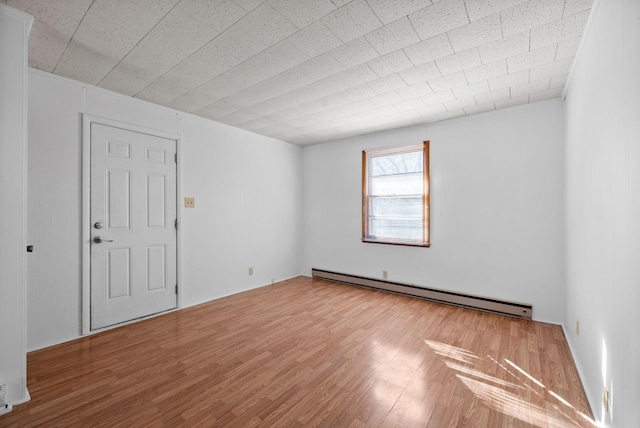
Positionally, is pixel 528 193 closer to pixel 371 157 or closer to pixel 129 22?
pixel 371 157

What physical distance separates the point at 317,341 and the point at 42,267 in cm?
275

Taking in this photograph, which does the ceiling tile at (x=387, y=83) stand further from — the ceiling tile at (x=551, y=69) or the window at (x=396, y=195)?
the window at (x=396, y=195)

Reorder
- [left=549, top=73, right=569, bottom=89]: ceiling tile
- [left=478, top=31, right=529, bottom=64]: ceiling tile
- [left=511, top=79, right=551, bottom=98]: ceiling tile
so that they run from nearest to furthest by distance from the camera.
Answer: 1. [left=478, top=31, right=529, bottom=64]: ceiling tile
2. [left=549, top=73, right=569, bottom=89]: ceiling tile
3. [left=511, top=79, right=551, bottom=98]: ceiling tile

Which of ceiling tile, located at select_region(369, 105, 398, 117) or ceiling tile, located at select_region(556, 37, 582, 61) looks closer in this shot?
ceiling tile, located at select_region(556, 37, 582, 61)

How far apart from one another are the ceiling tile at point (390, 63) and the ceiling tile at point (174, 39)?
1.20 metres

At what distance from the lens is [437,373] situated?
227 centimetres

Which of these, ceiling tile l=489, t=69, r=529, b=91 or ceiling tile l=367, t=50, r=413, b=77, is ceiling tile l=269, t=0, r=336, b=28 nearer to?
ceiling tile l=367, t=50, r=413, b=77

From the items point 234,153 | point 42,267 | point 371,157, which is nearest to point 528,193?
point 371,157

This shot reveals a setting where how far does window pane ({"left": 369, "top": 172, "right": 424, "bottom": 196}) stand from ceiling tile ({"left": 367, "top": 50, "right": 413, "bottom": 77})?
2.02 m

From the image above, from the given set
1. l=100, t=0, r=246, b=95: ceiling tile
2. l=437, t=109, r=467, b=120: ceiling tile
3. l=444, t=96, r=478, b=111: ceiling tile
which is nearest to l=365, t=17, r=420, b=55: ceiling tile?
l=100, t=0, r=246, b=95: ceiling tile

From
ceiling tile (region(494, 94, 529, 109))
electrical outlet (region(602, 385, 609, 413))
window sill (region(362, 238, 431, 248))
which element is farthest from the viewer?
window sill (region(362, 238, 431, 248))

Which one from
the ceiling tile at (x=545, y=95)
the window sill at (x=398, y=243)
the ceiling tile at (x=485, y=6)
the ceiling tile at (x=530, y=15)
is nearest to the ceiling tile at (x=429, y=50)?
the ceiling tile at (x=485, y=6)

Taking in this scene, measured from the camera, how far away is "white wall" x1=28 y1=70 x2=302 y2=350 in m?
2.70

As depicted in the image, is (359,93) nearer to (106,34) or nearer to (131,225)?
(106,34)
